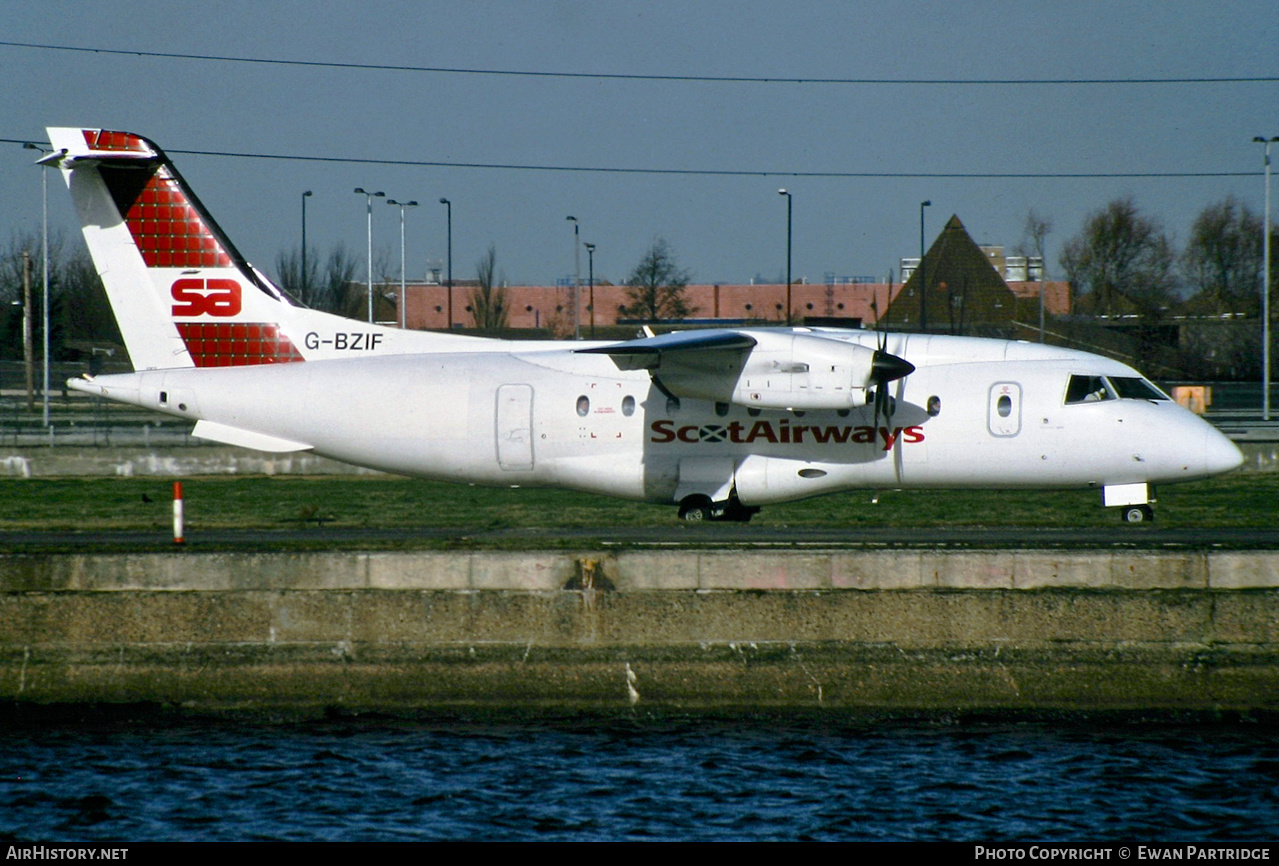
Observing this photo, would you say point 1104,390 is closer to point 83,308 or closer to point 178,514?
point 178,514

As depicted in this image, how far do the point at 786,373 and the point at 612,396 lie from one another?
3.17 m

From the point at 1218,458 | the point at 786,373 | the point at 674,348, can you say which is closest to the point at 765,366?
the point at 786,373

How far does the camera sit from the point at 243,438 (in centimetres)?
2283

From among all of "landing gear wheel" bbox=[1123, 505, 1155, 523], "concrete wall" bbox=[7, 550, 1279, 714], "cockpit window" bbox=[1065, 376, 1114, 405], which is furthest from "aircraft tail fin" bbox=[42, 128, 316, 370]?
"landing gear wheel" bbox=[1123, 505, 1155, 523]

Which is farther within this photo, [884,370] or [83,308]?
[83,308]

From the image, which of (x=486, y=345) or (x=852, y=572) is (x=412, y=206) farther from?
(x=852, y=572)

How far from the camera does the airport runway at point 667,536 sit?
61.9 ft

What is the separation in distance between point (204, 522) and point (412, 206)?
44.5 metres

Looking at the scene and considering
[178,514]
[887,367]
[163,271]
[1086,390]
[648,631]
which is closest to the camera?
[648,631]

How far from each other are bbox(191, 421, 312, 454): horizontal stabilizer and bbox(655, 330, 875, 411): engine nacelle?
22.1 ft

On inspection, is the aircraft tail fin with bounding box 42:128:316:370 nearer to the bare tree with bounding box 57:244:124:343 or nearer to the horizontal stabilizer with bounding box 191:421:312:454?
the horizontal stabilizer with bounding box 191:421:312:454

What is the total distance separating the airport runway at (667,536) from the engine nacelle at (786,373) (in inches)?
83.9

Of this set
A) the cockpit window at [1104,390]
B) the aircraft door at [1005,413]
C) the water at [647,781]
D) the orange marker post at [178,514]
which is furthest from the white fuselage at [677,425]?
the water at [647,781]

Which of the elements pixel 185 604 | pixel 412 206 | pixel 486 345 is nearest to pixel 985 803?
pixel 185 604
